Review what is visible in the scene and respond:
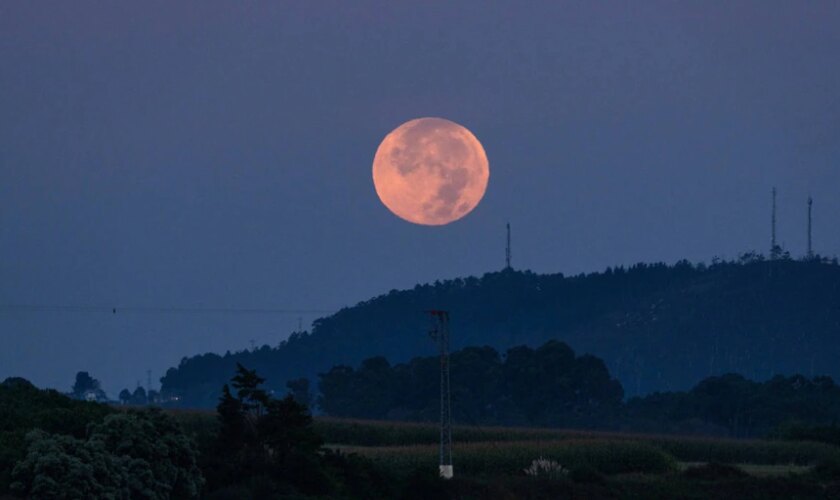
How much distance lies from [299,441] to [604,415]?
8289cm

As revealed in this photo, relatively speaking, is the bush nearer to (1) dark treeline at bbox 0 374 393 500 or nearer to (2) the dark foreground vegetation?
(2) the dark foreground vegetation

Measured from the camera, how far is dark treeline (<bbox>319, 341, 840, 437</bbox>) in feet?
417

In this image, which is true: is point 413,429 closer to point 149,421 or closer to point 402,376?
point 149,421

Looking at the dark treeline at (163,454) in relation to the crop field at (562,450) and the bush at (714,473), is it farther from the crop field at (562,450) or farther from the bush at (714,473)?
the bush at (714,473)

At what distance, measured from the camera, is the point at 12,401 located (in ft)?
178

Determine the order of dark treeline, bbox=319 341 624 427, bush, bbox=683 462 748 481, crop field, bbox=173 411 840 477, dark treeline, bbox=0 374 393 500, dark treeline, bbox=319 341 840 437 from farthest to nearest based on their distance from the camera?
dark treeline, bbox=319 341 624 427, dark treeline, bbox=319 341 840 437, crop field, bbox=173 411 840 477, bush, bbox=683 462 748 481, dark treeline, bbox=0 374 393 500

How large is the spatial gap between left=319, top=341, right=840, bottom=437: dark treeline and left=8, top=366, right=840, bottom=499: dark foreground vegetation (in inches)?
1771

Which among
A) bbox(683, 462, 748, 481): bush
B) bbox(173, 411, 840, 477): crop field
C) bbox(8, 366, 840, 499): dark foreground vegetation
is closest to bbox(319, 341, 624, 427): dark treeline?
bbox(173, 411, 840, 477): crop field

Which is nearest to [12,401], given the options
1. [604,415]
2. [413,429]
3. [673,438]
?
[413,429]

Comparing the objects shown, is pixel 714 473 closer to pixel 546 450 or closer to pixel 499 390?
pixel 546 450

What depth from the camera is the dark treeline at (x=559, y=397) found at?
127m

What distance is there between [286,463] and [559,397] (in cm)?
8587

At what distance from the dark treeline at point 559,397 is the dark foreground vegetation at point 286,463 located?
44974 millimetres

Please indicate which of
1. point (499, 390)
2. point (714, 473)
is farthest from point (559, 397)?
point (714, 473)
